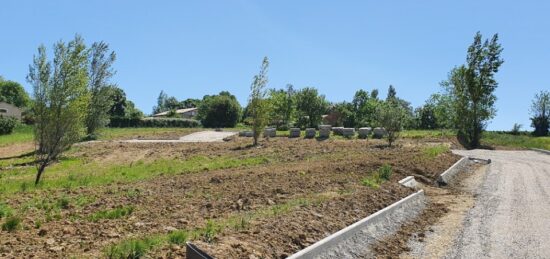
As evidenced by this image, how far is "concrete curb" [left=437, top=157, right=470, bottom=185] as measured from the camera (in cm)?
1617

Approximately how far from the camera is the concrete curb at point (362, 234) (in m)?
7.13

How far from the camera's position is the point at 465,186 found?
1602cm

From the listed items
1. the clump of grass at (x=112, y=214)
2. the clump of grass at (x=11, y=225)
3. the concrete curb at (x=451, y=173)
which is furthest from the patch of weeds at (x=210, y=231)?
the concrete curb at (x=451, y=173)

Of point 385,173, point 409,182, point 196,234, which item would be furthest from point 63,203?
point 409,182

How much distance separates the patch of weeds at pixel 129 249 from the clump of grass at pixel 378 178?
8.24 m

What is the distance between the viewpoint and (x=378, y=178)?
566 inches

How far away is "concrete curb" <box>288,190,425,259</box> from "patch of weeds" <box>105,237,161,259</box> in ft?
6.65

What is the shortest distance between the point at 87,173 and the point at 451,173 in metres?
14.6

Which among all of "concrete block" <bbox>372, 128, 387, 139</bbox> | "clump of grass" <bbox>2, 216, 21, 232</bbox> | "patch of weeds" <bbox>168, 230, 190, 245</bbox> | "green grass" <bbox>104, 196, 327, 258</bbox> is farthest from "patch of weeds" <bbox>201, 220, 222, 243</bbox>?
"concrete block" <bbox>372, 128, 387, 139</bbox>

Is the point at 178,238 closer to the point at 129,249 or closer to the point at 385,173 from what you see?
the point at 129,249

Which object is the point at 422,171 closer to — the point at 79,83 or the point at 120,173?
the point at 120,173

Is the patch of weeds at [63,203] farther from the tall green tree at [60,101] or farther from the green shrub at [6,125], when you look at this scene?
the green shrub at [6,125]

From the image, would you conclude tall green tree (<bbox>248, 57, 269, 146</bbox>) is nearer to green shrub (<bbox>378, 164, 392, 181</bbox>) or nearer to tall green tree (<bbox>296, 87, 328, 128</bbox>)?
green shrub (<bbox>378, 164, 392, 181</bbox>)

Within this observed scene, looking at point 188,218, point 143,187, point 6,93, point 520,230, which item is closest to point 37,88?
point 143,187
